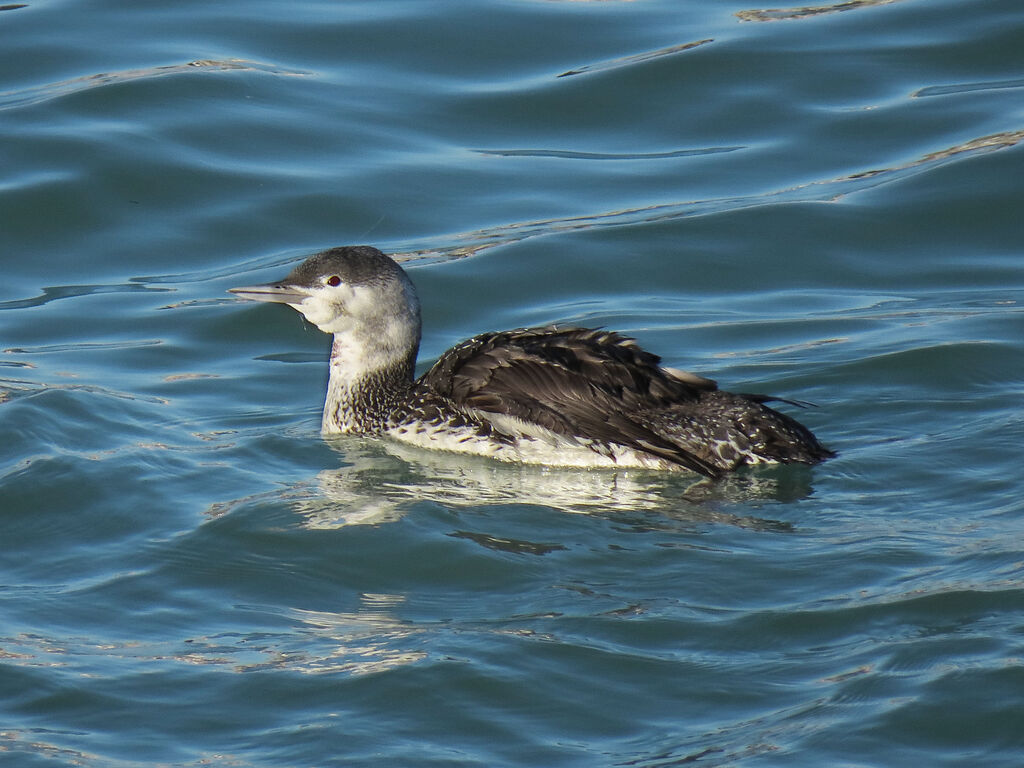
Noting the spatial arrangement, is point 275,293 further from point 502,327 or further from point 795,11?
point 795,11

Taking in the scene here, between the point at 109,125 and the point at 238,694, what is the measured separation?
8319 millimetres

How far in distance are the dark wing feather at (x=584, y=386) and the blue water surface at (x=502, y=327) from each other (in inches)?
9.7

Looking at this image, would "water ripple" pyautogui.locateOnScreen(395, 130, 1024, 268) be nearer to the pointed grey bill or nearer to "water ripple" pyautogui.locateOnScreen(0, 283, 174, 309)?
"water ripple" pyautogui.locateOnScreen(0, 283, 174, 309)

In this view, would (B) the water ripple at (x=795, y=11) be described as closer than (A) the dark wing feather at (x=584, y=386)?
No

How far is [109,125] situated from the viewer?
13.6m

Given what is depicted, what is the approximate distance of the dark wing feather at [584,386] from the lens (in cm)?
829

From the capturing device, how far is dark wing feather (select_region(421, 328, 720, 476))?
8.29m

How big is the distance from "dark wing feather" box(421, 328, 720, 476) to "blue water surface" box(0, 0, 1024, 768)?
9.7 inches

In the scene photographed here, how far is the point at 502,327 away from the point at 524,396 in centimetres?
239

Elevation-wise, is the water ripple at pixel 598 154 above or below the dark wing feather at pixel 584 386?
above

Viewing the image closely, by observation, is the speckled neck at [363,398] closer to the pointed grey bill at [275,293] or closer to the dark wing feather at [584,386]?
the pointed grey bill at [275,293]

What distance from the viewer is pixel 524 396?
8.51 m

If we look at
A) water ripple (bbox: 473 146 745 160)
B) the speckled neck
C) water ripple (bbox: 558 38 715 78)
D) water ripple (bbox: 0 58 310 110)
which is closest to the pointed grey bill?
the speckled neck

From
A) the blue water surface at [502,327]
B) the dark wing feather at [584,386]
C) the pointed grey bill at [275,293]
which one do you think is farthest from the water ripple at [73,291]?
the dark wing feather at [584,386]
